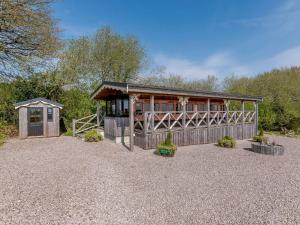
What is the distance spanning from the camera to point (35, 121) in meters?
11.2

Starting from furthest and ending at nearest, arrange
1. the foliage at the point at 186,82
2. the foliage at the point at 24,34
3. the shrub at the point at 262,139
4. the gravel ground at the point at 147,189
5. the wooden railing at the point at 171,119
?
the foliage at the point at 186,82
the shrub at the point at 262,139
the wooden railing at the point at 171,119
the foliage at the point at 24,34
the gravel ground at the point at 147,189

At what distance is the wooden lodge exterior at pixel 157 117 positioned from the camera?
8305mm

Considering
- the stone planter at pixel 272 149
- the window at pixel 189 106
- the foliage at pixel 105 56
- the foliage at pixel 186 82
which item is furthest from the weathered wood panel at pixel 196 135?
the foliage at pixel 186 82

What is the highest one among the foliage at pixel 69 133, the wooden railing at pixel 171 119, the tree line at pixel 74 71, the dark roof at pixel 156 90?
the tree line at pixel 74 71

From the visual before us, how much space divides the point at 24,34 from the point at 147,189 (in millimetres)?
10334

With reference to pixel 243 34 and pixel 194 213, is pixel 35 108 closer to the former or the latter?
pixel 194 213

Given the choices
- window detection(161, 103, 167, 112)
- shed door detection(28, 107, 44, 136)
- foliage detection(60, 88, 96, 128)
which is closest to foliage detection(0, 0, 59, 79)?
shed door detection(28, 107, 44, 136)

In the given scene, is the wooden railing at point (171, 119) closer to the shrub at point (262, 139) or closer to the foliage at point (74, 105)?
the shrub at point (262, 139)

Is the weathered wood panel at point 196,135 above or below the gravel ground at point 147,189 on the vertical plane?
above

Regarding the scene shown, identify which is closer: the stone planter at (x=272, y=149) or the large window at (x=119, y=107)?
the stone planter at (x=272, y=149)

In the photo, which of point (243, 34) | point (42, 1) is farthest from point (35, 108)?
point (243, 34)

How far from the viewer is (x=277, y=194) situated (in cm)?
405

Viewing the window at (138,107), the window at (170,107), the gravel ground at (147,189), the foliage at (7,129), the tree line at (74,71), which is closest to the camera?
the gravel ground at (147,189)

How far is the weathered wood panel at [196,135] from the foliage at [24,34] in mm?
7579
